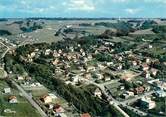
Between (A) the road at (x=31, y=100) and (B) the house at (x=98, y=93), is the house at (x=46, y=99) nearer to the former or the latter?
(A) the road at (x=31, y=100)

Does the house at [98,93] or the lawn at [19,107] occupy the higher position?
the lawn at [19,107]

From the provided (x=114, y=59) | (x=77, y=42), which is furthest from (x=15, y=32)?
(x=114, y=59)

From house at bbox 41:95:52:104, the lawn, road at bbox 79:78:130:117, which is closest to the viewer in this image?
the lawn

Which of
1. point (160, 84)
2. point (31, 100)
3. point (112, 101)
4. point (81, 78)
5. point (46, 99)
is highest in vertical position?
point (46, 99)

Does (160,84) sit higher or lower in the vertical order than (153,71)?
lower

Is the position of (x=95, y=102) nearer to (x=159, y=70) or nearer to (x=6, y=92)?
(x=6, y=92)

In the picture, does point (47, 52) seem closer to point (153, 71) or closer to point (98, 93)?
point (153, 71)

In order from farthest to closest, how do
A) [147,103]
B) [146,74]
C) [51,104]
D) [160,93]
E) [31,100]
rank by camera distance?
[146,74] < [160,93] < [31,100] < [147,103] < [51,104]

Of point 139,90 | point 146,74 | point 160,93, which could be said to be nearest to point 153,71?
point 146,74

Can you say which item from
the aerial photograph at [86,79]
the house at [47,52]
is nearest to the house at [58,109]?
the aerial photograph at [86,79]

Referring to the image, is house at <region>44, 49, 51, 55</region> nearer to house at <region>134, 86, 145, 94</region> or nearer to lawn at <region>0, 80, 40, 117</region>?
house at <region>134, 86, 145, 94</region>

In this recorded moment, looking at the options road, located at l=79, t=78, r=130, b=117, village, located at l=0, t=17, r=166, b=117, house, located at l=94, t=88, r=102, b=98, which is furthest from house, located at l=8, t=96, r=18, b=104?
road, located at l=79, t=78, r=130, b=117

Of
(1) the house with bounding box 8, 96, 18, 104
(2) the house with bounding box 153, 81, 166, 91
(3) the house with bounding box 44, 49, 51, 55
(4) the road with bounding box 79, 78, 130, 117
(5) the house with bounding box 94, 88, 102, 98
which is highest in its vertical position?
(1) the house with bounding box 8, 96, 18, 104
